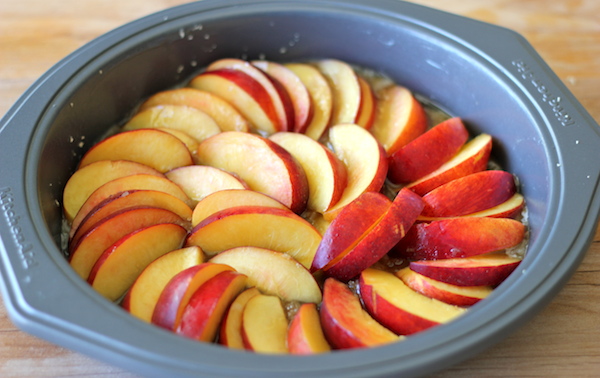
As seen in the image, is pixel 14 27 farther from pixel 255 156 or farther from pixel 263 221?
pixel 263 221

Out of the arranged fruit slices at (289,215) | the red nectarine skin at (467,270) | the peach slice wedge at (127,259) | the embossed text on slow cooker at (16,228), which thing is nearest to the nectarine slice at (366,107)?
the arranged fruit slices at (289,215)

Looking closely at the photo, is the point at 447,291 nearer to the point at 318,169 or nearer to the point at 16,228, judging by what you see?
the point at 318,169

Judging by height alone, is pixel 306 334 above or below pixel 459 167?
below

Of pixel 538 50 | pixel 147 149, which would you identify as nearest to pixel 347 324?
pixel 147 149

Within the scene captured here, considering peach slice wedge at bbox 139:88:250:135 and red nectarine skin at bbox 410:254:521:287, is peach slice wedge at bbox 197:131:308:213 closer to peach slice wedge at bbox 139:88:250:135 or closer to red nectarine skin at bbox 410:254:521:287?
peach slice wedge at bbox 139:88:250:135

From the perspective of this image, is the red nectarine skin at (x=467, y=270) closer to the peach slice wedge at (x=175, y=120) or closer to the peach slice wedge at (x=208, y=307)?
the peach slice wedge at (x=208, y=307)

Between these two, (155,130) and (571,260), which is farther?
(155,130)

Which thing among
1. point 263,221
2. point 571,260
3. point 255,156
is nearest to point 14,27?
point 255,156
